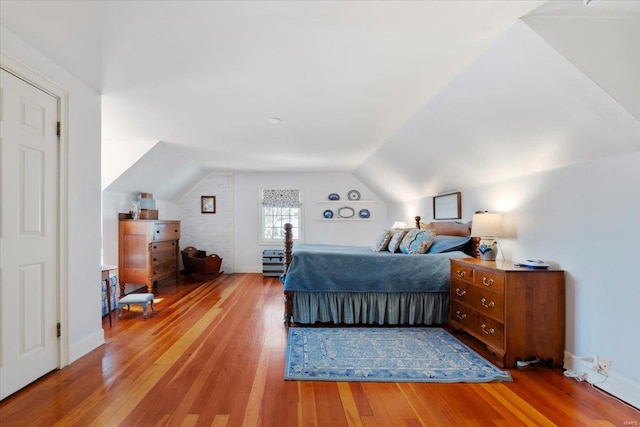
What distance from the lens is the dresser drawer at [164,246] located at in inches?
200

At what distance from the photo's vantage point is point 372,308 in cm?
354

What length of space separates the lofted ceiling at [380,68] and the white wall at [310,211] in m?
3.35

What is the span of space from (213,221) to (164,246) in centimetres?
178

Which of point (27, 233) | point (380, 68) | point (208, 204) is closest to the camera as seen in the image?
point (27, 233)

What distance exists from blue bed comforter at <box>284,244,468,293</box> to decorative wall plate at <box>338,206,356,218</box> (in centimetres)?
370

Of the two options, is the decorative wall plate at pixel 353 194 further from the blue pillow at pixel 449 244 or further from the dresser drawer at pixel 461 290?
the dresser drawer at pixel 461 290

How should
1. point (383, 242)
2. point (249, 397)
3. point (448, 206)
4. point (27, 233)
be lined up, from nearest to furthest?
point (249, 397), point (27, 233), point (383, 242), point (448, 206)

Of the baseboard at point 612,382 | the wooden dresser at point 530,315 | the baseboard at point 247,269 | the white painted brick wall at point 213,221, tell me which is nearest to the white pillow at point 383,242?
the wooden dresser at point 530,315

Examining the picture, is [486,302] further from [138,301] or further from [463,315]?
[138,301]

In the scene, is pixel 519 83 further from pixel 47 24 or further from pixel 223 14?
pixel 47 24

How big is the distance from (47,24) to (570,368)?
4.17 m

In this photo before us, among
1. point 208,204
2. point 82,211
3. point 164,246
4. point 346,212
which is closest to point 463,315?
point 82,211

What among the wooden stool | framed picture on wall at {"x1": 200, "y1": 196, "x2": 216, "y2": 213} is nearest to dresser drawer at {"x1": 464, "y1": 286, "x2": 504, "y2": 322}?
the wooden stool

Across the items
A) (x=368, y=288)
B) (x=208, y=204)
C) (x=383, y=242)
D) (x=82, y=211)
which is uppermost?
(x=208, y=204)
